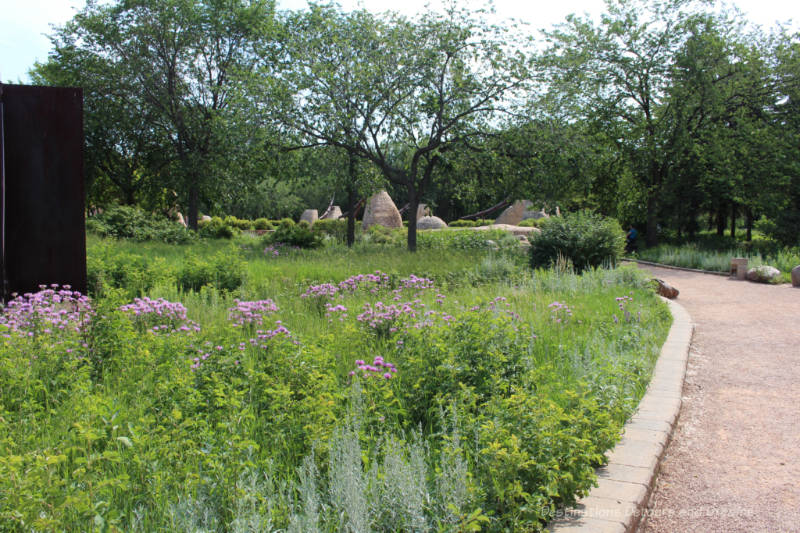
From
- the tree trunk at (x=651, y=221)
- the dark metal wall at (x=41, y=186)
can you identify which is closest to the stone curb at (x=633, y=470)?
the dark metal wall at (x=41, y=186)

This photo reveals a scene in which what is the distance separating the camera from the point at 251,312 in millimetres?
5164

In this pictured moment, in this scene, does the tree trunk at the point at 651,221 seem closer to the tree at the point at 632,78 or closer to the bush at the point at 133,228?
the tree at the point at 632,78

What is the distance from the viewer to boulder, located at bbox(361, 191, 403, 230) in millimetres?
29625

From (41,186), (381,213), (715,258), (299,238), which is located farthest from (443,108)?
(381,213)

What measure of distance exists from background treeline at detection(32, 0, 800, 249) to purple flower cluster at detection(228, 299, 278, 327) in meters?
9.96

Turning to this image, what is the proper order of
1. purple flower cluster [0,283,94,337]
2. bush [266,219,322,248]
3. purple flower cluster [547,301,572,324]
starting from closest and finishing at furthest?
purple flower cluster [0,283,94,337], purple flower cluster [547,301,572,324], bush [266,219,322,248]

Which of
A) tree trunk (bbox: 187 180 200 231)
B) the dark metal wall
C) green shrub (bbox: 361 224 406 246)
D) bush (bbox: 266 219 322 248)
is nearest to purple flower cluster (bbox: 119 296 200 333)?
the dark metal wall

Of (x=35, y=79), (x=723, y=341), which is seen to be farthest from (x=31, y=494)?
(x=35, y=79)

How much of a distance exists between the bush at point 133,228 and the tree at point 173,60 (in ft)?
9.45

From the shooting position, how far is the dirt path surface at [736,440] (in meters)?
2.82

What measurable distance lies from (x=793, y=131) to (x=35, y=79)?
107 feet

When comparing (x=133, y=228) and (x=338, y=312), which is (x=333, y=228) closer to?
(x=133, y=228)

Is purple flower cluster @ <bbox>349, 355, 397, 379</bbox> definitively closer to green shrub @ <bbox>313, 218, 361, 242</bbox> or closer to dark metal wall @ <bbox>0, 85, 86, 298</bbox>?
dark metal wall @ <bbox>0, 85, 86, 298</bbox>

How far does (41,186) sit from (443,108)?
441 inches
